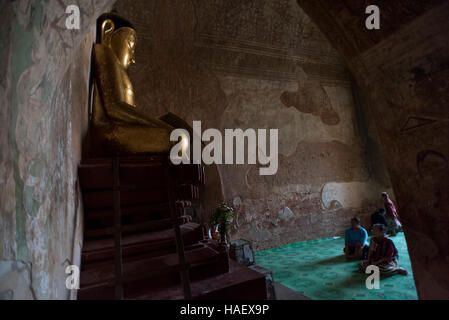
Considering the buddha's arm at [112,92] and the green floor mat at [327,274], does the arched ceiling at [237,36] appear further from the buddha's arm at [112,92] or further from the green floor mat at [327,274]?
the green floor mat at [327,274]

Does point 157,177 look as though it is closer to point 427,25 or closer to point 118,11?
point 427,25

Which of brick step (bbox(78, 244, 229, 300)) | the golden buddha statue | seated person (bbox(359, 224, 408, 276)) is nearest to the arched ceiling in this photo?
the golden buddha statue

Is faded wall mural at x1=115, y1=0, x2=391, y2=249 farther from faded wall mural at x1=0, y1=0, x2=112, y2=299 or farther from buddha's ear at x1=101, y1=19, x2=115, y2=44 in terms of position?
faded wall mural at x1=0, y1=0, x2=112, y2=299

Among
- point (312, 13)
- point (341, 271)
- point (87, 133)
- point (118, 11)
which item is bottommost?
point (341, 271)

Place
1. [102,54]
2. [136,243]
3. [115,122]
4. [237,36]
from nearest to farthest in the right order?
[136,243], [115,122], [102,54], [237,36]

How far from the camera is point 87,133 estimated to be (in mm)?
2264

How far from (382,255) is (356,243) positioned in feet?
2.82

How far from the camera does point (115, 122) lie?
208cm

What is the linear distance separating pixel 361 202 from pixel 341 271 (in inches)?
150

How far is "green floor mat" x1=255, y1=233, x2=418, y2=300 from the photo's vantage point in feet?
10.00

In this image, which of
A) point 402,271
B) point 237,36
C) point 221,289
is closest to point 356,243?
point 402,271

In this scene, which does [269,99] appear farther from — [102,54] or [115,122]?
[115,122]

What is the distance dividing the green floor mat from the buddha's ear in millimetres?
3854

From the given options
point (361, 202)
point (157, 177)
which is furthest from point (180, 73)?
point (361, 202)
